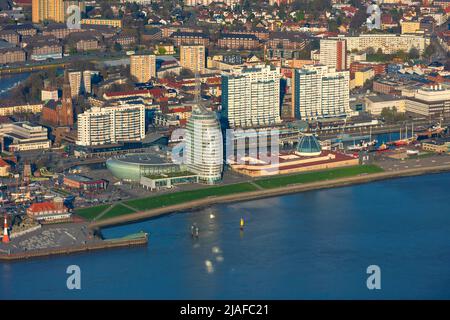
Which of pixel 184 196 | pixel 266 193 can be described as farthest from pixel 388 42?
pixel 184 196

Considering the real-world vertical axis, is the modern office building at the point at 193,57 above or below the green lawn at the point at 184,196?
above

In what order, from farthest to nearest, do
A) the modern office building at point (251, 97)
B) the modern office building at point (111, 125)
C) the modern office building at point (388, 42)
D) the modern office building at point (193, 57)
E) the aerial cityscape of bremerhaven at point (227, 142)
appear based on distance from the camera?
the modern office building at point (388, 42), the modern office building at point (193, 57), the modern office building at point (251, 97), the modern office building at point (111, 125), the aerial cityscape of bremerhaven at point (227, 142)

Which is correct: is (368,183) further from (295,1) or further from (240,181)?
(295,1)

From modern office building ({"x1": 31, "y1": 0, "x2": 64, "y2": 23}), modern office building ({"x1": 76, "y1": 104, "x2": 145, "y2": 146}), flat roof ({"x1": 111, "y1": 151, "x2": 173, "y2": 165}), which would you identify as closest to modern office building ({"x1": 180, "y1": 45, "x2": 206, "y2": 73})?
modern office building ({"x1": 76, "y1": 104, "x2": 145, "y2": 146})

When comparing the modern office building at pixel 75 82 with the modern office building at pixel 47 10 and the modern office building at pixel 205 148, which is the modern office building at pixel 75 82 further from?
the modern office building at pixel 47 10

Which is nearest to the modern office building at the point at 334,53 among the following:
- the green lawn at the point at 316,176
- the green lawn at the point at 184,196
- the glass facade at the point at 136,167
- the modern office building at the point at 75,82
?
the modern office building at the point at 75,82

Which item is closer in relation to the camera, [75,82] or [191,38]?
[75,82]

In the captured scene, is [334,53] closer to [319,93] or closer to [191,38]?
[319,93]

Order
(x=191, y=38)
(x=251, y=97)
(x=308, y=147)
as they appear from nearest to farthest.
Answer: (x=308, y=147), (x=251, y=97), (x=191, y=38)

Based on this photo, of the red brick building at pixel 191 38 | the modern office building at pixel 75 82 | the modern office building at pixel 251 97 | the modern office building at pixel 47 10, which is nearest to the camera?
the modern office building at pixel 251 97
